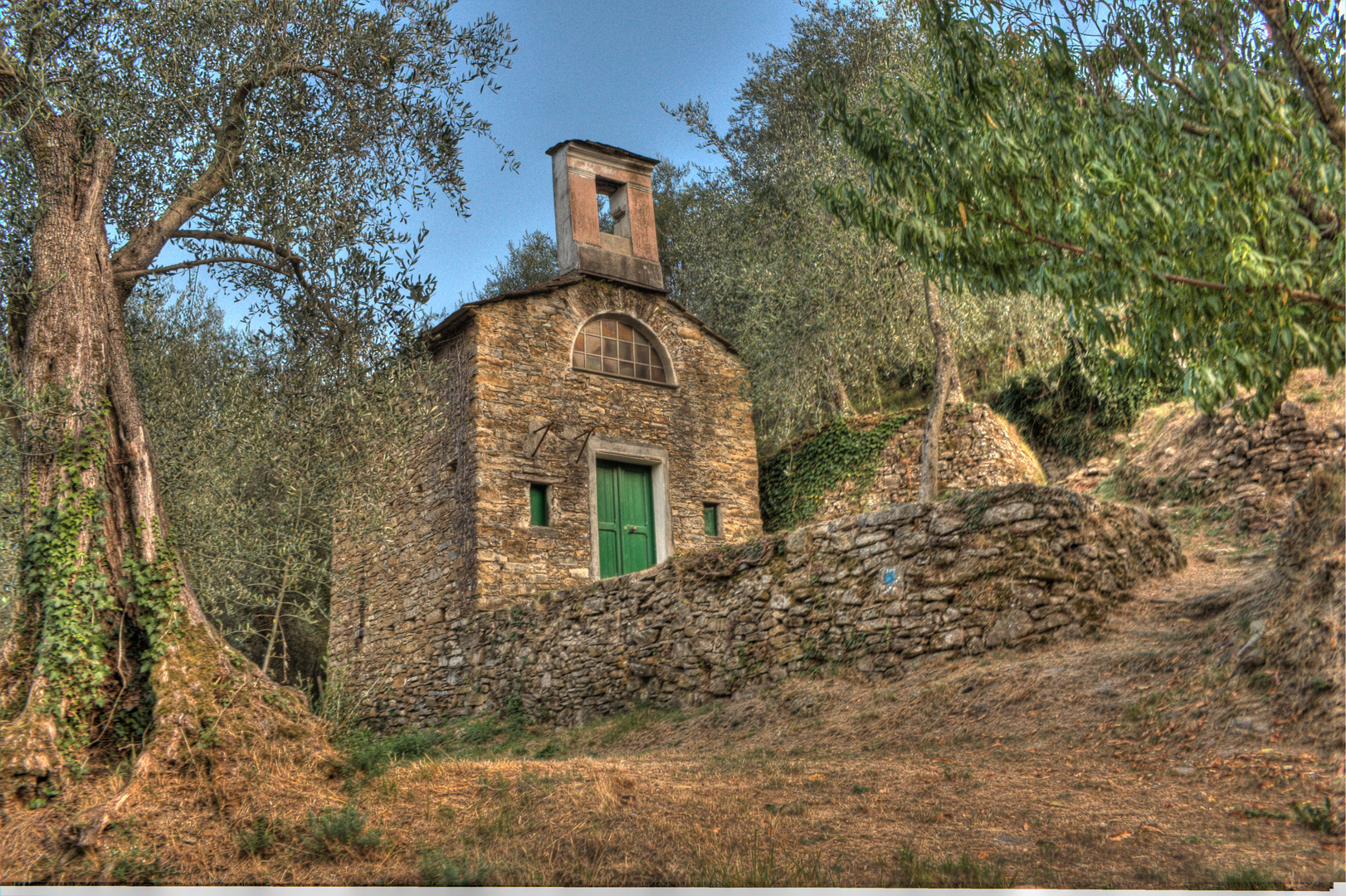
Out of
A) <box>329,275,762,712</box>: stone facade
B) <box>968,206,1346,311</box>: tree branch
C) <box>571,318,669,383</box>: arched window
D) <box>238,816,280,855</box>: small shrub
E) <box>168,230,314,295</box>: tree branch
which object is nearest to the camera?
<box>968,206,1346,311</box>: tree branch

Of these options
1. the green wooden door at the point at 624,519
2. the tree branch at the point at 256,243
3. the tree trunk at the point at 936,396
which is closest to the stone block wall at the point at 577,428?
the green wooden door at the point at 624,519

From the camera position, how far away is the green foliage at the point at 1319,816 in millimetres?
4859

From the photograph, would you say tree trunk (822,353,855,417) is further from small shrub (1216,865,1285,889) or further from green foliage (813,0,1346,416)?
small shrub (1216,865,1285,889)

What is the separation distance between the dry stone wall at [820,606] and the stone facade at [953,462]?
10.5 feet

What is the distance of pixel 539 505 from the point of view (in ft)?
44.2

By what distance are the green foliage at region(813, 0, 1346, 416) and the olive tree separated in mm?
4294

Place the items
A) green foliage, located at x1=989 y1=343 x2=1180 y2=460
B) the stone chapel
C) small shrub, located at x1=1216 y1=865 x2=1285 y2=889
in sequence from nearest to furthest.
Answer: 1. small shrub, located at x1=1216 y1=865 x2=1285 y2=889
2. the stone chapel
3. green foliage, located at x1=989 y1=343 x2=1180 y2=460

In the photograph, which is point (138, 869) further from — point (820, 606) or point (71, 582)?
point (820, 606)

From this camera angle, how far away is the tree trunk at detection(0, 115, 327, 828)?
559cm

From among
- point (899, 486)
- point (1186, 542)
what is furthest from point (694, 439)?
point (1186, 542)

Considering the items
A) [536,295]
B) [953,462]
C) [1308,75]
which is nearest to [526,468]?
[536,295]

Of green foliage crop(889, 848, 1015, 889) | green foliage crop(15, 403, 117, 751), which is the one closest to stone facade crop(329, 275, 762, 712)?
green foliage crop(15, 403, 117, 751)

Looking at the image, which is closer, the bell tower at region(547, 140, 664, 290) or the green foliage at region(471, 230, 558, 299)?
the bell tower at region(547, 140, 664, 290)

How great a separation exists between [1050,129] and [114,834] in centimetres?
680
